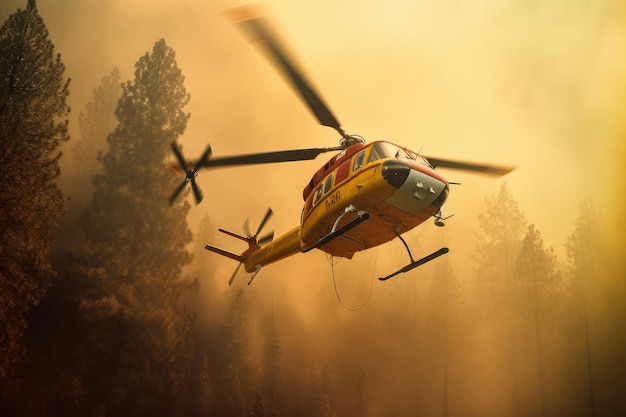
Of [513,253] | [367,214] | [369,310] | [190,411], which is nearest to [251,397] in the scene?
[190,411]

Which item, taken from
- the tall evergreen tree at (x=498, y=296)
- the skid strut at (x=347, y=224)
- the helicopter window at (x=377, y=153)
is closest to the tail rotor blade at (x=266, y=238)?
the skid strut at (x=347, y=224)

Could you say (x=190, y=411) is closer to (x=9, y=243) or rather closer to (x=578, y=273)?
(x=9, y=243)

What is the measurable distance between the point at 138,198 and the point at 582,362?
98.9 ft

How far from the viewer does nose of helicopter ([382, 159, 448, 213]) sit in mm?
7602

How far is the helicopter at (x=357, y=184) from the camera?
7613 mm

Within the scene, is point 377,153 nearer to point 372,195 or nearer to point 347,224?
point 372,195

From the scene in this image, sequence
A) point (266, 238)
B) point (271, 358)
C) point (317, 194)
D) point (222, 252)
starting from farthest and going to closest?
point (271, 358), point (266, 238), point (222, 252), point (317, 194)

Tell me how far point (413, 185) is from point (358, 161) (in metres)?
1.36

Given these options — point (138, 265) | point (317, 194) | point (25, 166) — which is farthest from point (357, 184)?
point (138, 265)

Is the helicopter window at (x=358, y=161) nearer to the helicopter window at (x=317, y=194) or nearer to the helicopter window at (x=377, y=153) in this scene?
the helicopter window at (x=377, y=153)

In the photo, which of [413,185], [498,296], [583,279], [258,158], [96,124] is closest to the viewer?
[413,185]

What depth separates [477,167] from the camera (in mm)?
9484

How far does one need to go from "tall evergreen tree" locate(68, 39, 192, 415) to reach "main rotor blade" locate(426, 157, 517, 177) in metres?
13.6

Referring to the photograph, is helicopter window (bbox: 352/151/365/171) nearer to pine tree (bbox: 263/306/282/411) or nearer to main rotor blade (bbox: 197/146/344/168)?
main rotor blade (bbox: 197/146/344/168)
